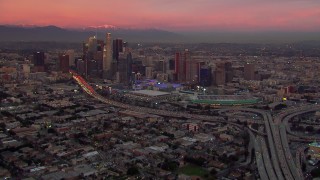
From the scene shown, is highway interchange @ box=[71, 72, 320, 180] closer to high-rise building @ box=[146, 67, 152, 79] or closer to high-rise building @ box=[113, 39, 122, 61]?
high-rise building @ box=[146, 67, 152, 79]

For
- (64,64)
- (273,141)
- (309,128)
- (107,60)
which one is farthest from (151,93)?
(64,64)

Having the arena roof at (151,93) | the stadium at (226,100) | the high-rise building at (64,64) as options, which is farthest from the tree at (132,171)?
the high-rise building at (64,64)

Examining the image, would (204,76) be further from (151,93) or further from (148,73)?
(151,93)

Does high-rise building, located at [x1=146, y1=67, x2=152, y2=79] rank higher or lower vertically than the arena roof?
higher

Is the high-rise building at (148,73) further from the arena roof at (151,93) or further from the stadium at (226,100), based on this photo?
the stadium at (226,100)

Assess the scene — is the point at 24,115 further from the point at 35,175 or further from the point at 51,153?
the point at 35,175

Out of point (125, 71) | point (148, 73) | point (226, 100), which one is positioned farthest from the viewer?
point (148, 73)

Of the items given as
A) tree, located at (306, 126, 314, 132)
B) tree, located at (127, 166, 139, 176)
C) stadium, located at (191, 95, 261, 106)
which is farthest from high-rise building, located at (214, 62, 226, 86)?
tree, located at (127, 166, 139, 176)
